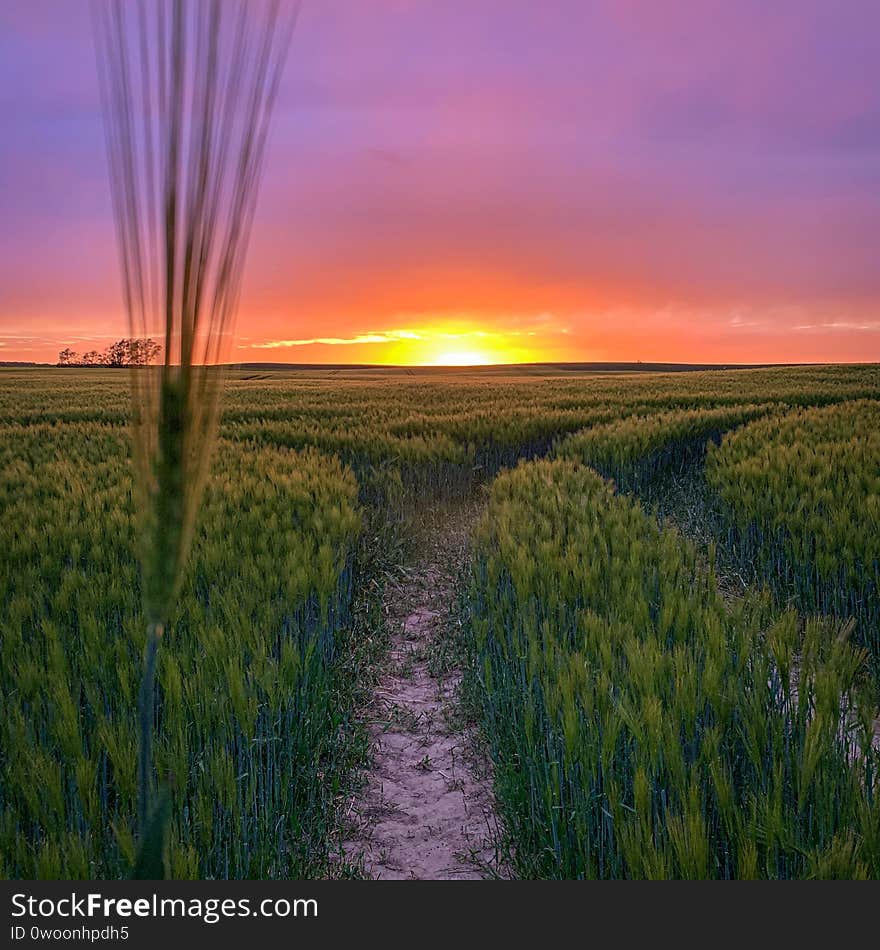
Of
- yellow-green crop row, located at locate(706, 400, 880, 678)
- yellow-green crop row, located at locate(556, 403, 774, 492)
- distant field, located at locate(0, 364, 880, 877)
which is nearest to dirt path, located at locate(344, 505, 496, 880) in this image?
distant field, located at locate(0, 364, 880, 877)

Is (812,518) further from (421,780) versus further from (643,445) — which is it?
(643,445)

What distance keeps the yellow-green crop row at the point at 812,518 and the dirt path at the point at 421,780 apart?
2535 mm

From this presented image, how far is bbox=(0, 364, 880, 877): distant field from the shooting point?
71.6 inches

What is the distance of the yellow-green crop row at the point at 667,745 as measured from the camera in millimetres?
1670

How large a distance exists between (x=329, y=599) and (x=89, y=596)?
120 centimetres

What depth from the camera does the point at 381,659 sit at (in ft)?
13.7

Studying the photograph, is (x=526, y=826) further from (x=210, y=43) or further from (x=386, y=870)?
(x=210, y=43)

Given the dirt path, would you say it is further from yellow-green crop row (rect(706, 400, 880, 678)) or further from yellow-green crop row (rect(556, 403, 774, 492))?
yellow-green crop row (rect(556, 403, 774, 492))

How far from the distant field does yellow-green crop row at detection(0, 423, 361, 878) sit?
13mm

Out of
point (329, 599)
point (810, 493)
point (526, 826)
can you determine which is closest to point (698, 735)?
point (526, 826)

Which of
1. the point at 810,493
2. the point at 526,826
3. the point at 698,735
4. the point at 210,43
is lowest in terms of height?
the point at 526,826

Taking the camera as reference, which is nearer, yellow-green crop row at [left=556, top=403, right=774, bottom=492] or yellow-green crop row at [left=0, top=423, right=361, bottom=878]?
yellow-green crop row at [left=0, top=423, right=361, bottom=878]

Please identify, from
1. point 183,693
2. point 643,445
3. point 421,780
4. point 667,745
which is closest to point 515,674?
point 421,780

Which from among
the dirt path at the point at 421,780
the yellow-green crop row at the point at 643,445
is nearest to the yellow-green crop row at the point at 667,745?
the dirt path at the point at 421,780
